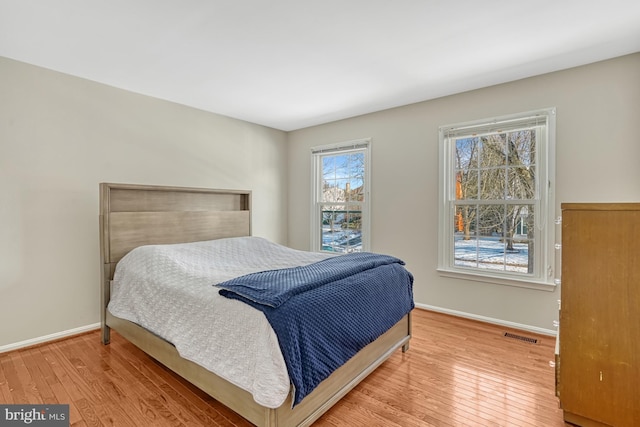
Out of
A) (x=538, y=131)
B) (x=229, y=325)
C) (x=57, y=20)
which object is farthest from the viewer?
(x=538, y=131)

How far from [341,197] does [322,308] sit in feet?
8.88

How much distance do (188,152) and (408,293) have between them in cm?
282

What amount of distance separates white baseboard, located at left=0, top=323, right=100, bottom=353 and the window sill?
138 inches

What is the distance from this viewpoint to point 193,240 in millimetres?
3299

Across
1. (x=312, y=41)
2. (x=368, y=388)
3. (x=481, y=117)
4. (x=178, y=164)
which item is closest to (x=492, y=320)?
(x=368, y=388)

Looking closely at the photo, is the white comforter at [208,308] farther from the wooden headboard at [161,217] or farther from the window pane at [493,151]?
the window pane at [493,151]

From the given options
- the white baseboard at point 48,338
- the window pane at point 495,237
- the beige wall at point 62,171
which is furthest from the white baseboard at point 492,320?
the white baseboard at point 48,338

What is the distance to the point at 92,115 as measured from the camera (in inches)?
114

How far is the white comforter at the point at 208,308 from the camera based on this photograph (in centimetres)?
143

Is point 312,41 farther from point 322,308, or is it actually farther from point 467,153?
point 467,153

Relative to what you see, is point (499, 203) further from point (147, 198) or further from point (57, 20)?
point (57, 20)

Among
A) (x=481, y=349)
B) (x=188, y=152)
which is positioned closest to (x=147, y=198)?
(x=188, y=152)

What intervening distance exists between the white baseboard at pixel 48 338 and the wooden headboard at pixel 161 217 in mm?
474

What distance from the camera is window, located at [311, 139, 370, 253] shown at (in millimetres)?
4020
